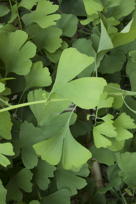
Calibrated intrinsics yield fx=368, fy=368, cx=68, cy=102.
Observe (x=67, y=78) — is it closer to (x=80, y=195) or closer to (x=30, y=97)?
(x=30, y=97)

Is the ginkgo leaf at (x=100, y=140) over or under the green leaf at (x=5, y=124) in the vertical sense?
under

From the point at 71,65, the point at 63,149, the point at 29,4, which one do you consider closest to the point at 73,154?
the point at 63,149

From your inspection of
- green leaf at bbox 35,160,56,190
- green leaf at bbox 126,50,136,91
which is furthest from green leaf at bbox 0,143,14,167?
green leaf at bbox 126,50,136,91

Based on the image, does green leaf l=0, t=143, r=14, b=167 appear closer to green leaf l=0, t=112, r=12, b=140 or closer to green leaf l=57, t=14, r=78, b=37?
green leaf l=0, t=112, r=12, b=140

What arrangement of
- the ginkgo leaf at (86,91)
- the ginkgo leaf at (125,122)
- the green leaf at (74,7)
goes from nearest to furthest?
the ginkgo leaf at (86,91)
the ginkgo leaf at (125,122)
the green leaf at (74,7)

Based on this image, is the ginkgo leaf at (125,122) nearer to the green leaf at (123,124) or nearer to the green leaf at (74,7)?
the green leaf at (123,124)

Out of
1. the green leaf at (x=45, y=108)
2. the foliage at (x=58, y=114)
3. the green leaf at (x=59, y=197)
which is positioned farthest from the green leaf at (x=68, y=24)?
the green leaf at (x=59, y=197)

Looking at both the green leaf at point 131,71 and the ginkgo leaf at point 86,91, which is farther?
the green leaf at point 131,71

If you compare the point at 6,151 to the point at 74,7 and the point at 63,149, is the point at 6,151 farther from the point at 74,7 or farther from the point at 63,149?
the point at 74,7
